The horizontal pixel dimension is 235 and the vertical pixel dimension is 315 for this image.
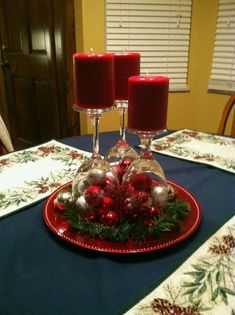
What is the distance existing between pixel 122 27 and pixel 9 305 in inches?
77.4

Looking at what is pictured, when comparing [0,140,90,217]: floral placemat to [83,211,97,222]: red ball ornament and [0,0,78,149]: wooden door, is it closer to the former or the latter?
[83,211,97,222]: red ball ornament

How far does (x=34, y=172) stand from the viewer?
3.38 ft

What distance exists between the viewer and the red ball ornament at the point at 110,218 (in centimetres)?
68

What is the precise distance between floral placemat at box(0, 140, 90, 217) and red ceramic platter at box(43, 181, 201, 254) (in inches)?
4.6

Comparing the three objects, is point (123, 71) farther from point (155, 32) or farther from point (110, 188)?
point (155, 32)

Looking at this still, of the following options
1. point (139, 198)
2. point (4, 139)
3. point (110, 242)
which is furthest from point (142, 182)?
point (4, 139)

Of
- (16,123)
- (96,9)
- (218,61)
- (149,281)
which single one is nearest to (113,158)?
(149,281)

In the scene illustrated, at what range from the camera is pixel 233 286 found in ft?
1.80

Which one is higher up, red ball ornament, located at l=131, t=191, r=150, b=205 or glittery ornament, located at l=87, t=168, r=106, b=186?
glittery ornament, located at l=87, t=168, r=106, b=186

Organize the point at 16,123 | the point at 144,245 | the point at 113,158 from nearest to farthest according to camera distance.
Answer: the point at 144,245
the point at 113,158
the point at 16,123

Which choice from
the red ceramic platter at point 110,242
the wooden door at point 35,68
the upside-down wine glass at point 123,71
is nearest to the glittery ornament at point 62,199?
the red ceramic platter at point 110,242

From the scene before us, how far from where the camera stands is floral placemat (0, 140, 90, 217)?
34.1 inches

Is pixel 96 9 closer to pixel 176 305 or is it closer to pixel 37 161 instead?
pixel 37 161

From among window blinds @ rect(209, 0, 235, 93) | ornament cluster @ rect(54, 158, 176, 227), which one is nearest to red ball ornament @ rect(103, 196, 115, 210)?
ornament cluster @ rect(54, 158, 176, 227)
